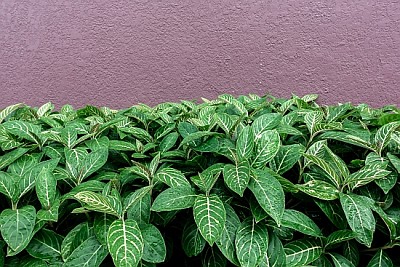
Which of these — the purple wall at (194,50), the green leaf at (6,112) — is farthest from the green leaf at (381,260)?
the purple wall at (194,50)

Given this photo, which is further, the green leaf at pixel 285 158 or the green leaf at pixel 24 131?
the green leaf at pixel 24 131

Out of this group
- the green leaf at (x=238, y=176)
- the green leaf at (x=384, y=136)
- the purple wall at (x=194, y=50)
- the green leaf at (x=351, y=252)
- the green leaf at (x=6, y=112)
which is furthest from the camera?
the purple wall at (x=194, y=50)

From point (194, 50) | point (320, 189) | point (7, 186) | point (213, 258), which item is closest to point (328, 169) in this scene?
point (320, 189)

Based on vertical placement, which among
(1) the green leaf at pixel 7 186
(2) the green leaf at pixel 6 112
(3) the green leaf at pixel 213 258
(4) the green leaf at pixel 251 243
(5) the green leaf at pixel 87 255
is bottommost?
(3) the green leaf at pixel 213 258

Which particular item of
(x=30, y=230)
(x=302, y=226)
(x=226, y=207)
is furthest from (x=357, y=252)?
(x=30, y=230)

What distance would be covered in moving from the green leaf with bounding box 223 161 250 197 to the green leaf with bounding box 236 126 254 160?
39 mm

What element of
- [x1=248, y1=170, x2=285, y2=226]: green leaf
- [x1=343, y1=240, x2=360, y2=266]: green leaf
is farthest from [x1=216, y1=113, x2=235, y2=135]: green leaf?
[x1=343, y1=240, x2=360, y2=266]: green leaf

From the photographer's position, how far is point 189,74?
8.91 feet

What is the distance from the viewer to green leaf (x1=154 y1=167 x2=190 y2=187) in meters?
0.96

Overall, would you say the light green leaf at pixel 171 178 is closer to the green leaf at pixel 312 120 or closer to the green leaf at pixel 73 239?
the green leaf at pixel 73 239

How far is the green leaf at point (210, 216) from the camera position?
2.77 feet

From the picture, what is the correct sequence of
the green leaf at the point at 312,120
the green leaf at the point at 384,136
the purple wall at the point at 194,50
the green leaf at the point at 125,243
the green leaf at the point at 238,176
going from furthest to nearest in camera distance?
the purple wall at the point at 194,50 < the green leaf at the point at 312,120 < the green leaf at the point at 384,136 < the green leaf at the point at 238,176 < the green leaf at the point at 125,243

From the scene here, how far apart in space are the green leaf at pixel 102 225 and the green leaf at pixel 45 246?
0.12m

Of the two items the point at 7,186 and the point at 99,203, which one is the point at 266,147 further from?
the point at 7,186
